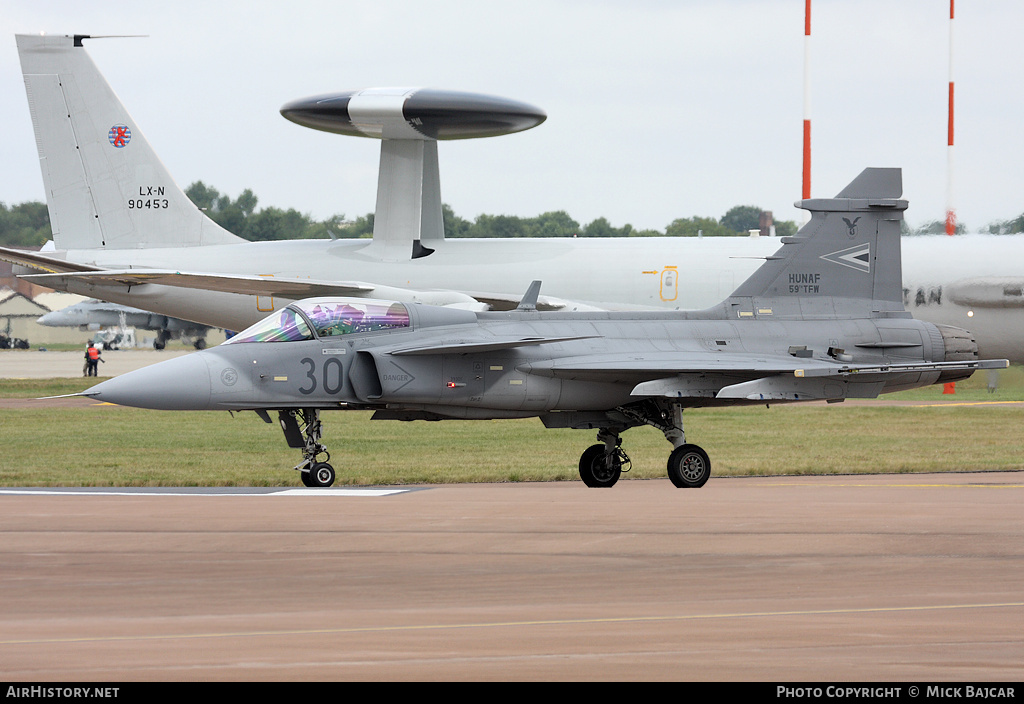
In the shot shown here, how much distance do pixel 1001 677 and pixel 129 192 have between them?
2562 centimetres

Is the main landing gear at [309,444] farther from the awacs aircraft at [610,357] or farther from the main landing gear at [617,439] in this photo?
the main landing gear at [617,439]

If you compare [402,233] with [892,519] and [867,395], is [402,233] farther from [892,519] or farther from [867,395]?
→ [892,519]

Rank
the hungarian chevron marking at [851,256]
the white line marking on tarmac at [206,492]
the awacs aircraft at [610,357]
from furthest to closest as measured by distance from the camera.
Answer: the hungarian chevron marking at [851,256], the awacs aircraft at [610,357], the white line marking on tarmac at [206,492]

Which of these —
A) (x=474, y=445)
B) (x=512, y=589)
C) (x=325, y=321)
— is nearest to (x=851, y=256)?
(x=325, y=321)

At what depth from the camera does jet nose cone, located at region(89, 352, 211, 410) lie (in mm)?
13430

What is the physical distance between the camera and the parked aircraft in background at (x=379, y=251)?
24734 millimetres

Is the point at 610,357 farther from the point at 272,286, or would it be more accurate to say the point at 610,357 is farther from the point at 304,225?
the point at 304,225

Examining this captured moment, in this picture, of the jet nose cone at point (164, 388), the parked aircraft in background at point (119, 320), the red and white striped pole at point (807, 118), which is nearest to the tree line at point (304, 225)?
the parked aircraft in background at point (119, 320)

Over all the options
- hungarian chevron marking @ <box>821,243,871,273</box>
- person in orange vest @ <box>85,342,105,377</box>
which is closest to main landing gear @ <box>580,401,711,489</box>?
hungarian chevron marking @ <box>821,243,871,273</box>

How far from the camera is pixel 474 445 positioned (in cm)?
2122

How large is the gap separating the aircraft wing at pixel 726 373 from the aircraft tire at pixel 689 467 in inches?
25.4

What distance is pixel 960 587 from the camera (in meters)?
7.36

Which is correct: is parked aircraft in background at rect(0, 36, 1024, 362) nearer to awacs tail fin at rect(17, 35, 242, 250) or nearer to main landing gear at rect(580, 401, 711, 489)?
awacs tail fin at rect(17, 35, 242, 250)

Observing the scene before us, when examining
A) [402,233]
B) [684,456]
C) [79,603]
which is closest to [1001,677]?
[79,603]
